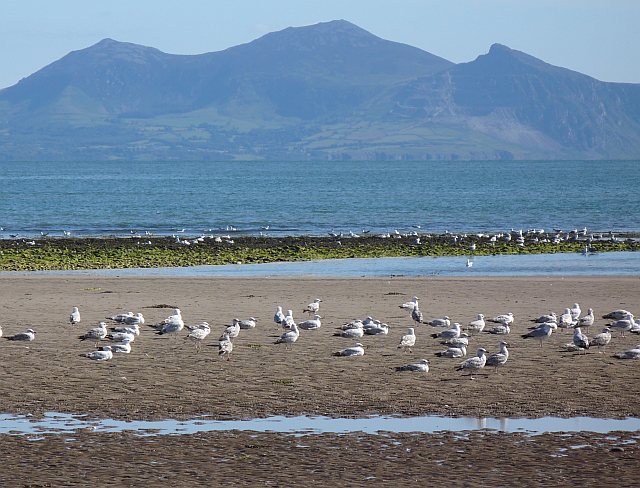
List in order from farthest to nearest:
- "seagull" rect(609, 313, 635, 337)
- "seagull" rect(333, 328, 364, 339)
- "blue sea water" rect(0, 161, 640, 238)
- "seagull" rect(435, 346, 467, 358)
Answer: "blue sea water" rect(0, 161, 640, 238), "seagull" rect(609, 313, 635, 337), "seagull" rect(333, 328, 364, 339), "seagull" rect(435, 346, 467, 358)

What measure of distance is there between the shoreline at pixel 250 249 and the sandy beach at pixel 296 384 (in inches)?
501

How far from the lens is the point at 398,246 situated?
4975 centimetres

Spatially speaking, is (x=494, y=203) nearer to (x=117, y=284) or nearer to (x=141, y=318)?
(x=117, y=284)

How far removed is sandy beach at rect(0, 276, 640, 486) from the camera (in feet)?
43.2

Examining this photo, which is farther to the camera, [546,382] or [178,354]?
[178,354]

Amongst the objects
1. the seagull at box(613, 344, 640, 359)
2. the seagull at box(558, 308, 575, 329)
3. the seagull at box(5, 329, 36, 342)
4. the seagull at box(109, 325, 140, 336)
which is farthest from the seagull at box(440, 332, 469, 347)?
the seagull at box(5, 329, 36, 342)

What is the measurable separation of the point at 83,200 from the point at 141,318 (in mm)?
85185

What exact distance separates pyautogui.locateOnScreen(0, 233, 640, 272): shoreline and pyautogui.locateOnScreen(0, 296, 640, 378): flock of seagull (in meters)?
18.3

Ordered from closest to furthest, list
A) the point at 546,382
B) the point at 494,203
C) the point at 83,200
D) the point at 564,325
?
the point at 546,382 < the point at 564,325 < the point at 494,203 < the point at 83,200

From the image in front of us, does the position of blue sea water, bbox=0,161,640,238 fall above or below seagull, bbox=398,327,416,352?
above

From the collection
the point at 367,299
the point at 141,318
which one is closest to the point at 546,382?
the point at 141,318

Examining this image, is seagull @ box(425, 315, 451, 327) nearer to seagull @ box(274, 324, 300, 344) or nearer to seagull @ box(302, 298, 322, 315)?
seagull @ box(274, 324, 300, 344)

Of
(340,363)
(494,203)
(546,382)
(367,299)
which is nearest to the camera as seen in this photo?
(546,382)

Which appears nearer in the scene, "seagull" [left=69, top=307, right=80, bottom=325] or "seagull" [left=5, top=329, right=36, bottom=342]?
"seagull" [left=5, top=329, right=36, bottom=342]
